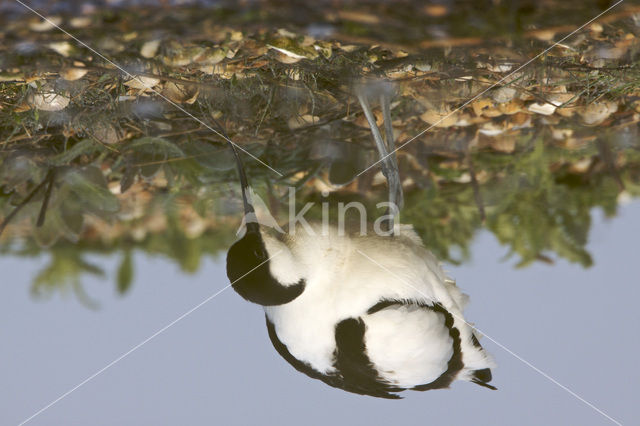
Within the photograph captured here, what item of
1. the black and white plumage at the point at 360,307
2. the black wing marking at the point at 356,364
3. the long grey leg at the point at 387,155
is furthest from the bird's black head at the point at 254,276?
the long grey leg at the point at 387,155

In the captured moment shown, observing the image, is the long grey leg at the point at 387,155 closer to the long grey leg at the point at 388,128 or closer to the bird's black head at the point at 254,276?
the long grey leg at the point at 388,128

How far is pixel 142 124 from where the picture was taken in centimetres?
114

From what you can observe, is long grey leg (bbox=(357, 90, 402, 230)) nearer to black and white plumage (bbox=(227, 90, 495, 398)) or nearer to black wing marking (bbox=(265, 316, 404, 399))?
black and white plumage (bbox=(227, 90, 495, 398))

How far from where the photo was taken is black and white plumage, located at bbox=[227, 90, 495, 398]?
3.08 feet

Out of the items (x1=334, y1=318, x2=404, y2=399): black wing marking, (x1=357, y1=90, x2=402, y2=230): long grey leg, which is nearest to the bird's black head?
(x1=334, y1=318, x2=404, y2=399): black wing marking

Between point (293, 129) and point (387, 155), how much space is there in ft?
0.63

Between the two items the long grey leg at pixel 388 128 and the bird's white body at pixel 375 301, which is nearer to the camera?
the bird's white body at pixel 375 301

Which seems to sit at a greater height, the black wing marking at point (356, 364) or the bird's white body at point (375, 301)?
the bird's white body at point (375, 301)

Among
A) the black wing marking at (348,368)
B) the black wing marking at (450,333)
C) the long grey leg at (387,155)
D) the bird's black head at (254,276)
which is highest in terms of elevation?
the long grey leg at (387,155)

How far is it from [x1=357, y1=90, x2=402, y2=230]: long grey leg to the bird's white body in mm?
61

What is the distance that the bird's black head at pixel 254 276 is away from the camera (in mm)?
950

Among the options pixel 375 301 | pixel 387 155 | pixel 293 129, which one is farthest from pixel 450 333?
pixel 293 129

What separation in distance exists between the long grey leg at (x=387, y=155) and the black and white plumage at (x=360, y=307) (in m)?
0.06

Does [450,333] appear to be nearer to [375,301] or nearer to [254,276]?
[375,301]
